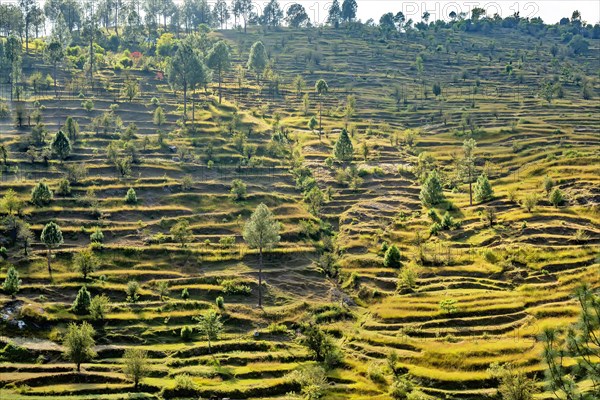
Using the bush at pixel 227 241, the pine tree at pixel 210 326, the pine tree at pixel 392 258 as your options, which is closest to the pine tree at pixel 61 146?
the bush at pixel 227 241

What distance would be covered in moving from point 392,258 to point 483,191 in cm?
2909

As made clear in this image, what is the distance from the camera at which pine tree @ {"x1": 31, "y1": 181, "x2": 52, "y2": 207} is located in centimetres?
9619

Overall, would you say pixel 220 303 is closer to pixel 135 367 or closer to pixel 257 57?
pixel 135 367

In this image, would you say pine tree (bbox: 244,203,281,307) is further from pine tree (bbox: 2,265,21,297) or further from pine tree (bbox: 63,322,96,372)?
pine tree (bbox: 2,265,21,297)

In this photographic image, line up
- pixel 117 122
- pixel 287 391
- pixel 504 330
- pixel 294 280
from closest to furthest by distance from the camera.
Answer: pixel 287 391 → pixel 504 330 → pixel 294 280 → pixel 117 122

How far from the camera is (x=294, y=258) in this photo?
96188mm

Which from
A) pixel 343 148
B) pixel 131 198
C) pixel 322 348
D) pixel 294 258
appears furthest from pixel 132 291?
pixel 343 148

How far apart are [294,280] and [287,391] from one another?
28272mm

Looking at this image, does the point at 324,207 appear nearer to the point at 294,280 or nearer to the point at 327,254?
the point at 327,254

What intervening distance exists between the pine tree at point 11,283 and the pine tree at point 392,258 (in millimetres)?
58104

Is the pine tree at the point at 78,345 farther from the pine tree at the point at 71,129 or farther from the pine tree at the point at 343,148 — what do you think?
the pine tree at the point at 343,148

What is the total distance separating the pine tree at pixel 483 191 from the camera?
360 ft

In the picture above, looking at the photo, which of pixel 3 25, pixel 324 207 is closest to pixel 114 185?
pixel 324 207

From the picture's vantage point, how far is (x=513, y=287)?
3258 inches
